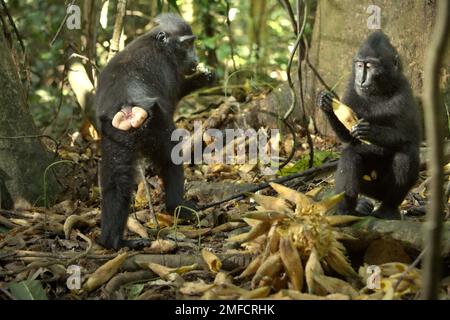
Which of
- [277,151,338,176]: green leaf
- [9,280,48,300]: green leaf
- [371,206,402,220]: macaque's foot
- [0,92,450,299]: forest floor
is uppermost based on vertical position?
[277,151,338,176]: green leaf

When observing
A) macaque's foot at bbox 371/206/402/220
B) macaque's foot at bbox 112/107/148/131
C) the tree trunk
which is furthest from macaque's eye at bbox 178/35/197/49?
macaque's foot at bbox 371/206/402/220

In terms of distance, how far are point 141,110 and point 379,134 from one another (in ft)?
6.08

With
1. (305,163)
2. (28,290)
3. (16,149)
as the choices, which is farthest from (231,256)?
(16,149)

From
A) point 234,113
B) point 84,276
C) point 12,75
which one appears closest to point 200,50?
point 234,113

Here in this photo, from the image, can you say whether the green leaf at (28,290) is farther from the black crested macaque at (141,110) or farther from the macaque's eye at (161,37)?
the macaque's eye at (161,37)

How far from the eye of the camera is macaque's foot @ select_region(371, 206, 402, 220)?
5.27 m

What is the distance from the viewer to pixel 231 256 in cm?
468

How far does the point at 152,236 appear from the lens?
18.1 ft

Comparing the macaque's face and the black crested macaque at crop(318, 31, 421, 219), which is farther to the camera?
the macaque's face

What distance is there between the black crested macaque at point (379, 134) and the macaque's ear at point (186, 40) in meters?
1.78

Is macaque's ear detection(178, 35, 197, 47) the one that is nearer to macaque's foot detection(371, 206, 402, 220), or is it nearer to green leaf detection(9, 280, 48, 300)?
macaque's foot detection(371, 206, 402, 220)

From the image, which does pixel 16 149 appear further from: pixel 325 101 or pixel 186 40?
pixel 325 101

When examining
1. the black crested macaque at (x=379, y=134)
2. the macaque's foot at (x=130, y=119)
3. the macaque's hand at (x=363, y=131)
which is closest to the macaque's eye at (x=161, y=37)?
the macaque's foot at (x=130, y=119)

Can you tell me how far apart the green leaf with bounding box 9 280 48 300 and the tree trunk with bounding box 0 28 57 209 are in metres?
1.72
